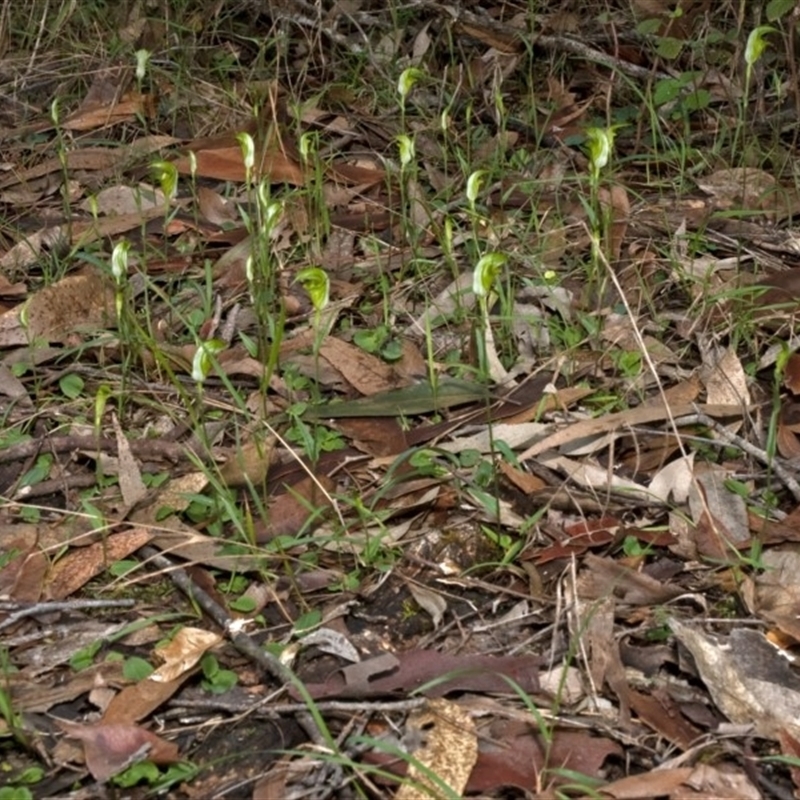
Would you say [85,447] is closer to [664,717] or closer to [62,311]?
[62,311]

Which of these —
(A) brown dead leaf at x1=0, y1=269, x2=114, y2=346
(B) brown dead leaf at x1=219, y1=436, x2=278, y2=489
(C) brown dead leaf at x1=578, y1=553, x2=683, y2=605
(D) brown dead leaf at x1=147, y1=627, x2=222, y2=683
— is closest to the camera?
(D) brown dead leaf at x1=147, y1=627, x2=222, y2=683

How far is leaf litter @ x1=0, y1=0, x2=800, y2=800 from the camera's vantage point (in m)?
2.03

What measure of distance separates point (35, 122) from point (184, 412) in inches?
68.9

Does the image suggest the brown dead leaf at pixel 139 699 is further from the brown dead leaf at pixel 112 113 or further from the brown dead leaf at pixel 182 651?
the brown dead leaf at pixel 112 113

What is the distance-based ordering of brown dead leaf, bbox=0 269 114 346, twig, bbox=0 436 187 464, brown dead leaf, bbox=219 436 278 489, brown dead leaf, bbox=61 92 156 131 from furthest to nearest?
brown dead leaf, bbox=61 92 156 131, brown dead leaf, bbox=0 269 114 346, twig, bbox=0 436 187 464, brown dead leaf, bbox=219 436 278 489

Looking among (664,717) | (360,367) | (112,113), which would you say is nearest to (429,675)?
(664,717)

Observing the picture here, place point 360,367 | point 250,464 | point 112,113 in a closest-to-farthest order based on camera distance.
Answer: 1. point 250,464
2. point 360,367
3. point 112,113

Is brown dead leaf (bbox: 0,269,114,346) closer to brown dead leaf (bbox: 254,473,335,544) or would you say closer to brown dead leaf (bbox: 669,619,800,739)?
brown dead leaf (bbox: 254,473,335,544)

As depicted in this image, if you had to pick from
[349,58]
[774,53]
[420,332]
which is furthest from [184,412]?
[774,53]

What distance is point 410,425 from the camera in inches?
107

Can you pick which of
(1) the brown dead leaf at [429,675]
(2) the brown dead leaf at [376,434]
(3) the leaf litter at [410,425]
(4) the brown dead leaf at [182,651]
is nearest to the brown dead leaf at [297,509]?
(3) the leaf litter at [410,425]

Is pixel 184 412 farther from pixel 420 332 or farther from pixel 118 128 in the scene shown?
pixel 118 128

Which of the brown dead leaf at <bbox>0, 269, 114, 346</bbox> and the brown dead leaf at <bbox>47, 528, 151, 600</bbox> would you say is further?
the brown dead leaf at <bbox>0, 269, 114, 346</bbox>

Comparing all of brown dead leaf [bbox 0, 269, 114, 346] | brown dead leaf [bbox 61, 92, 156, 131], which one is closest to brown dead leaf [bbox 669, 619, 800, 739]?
brown dead leaf [bbox 0, 269, 114, 346]
